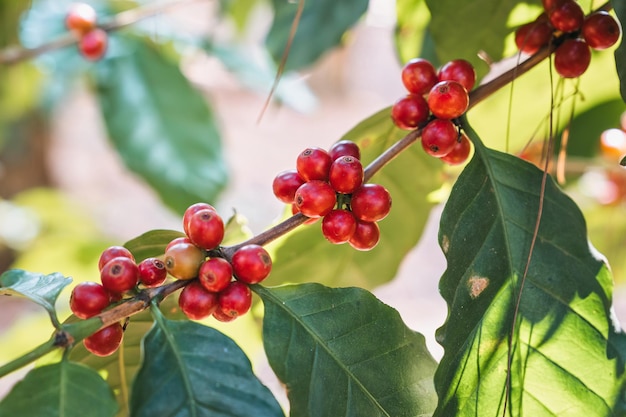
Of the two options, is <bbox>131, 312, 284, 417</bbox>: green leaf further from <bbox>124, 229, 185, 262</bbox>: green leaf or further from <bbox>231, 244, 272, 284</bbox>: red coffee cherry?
<bbox>124, 229, 185, 262</bbox>: green leaf

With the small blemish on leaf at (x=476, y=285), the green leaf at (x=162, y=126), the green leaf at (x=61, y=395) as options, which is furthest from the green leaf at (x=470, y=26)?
the green leaf at (x=162, y=126)

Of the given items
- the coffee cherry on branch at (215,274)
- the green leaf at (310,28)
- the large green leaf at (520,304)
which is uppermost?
the green leaf at (310,28)

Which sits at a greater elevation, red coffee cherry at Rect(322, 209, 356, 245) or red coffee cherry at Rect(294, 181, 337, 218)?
red coffee cherry at Rect(294, 181, 337, 218)

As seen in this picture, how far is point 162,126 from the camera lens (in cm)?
189

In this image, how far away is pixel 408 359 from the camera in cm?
69

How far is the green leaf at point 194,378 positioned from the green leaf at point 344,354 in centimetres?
4

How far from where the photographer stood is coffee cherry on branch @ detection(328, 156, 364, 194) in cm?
72

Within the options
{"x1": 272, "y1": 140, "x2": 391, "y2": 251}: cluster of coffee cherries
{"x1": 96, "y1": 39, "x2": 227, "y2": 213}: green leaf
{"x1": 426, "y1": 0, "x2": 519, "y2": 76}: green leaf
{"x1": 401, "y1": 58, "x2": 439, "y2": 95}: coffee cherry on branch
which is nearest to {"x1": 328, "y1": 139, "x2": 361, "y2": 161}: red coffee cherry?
{"x1": 272, "y1": 140, "x2": 391, "y2": 251}: cluster of coffee cherries

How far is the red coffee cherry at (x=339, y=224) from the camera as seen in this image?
72 cm

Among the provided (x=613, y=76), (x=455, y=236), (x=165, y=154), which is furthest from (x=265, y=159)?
(x=455, y=236)

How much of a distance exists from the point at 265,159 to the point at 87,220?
13.0 feet

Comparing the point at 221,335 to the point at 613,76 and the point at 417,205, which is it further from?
the point at 613,76

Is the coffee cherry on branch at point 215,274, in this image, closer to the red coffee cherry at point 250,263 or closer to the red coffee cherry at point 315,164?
the red coffee cherry at point 250,263

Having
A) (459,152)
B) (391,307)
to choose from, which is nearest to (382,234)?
(459,152)
